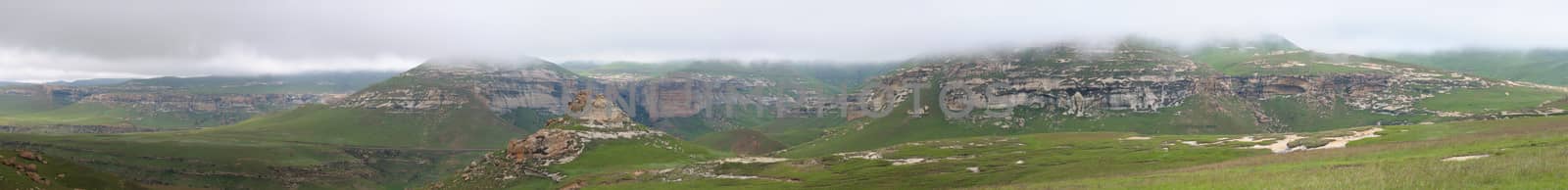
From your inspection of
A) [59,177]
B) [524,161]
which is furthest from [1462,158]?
[524,161]

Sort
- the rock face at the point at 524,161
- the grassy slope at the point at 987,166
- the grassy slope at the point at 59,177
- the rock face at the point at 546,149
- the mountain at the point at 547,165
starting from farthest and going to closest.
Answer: the rock face at the point at 546,149
the rock face at the point at 524,161
the mountain at the point at 547,165
the grassy slope at the point at 987,166
the grassy slope at the point at 59,177

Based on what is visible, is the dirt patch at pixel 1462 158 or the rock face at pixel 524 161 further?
the rock face at pixel 524 161

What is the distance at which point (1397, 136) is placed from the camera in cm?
12238

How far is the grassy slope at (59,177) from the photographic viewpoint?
7710cm

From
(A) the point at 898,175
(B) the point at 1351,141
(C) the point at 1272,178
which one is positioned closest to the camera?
(C) the point at 1272,178

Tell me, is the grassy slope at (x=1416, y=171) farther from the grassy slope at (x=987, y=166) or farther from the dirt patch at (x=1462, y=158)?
the grassy slope at (x=987, y=166)

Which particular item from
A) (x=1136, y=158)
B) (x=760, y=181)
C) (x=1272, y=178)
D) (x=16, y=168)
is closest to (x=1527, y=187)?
(x=1272, y=178)

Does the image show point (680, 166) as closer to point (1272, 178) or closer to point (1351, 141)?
point (1351, 141)

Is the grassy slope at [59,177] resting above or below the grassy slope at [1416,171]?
below

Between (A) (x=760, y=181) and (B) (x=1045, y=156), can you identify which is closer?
(A) (x=760, y=181)

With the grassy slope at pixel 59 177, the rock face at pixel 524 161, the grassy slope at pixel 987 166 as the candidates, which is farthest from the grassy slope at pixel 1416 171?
the rock face at pixel 524 161

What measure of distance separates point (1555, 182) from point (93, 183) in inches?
5303

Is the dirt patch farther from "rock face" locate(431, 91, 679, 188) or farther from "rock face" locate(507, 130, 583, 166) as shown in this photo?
"rock face" locate(507, 130, 583, 166)

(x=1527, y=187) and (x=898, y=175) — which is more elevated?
(x=1527, y=187)
